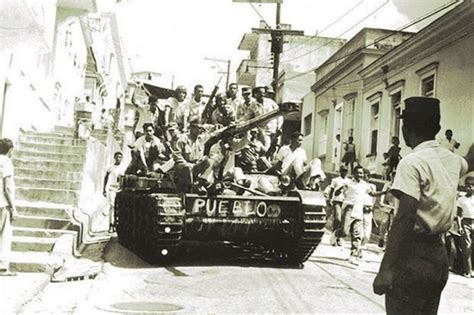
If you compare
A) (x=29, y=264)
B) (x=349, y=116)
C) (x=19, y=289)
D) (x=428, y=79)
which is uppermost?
(x=428, y=79)

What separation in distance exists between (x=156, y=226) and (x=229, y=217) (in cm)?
123

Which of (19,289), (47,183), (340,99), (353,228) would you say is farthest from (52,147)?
(340,99)

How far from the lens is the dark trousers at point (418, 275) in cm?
331

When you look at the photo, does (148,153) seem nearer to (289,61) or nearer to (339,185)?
(339,185)

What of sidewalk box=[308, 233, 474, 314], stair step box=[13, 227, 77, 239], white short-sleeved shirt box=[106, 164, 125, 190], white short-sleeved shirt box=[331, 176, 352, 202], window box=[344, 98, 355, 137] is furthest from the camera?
window box=[344, 98, 355, 137]

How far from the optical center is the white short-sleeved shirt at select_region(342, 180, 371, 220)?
39.9ft

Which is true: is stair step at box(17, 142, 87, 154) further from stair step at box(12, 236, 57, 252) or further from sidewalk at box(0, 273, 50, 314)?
sidewalk at box(0, 273, 50, 314)

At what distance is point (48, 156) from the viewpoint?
46.7 ft

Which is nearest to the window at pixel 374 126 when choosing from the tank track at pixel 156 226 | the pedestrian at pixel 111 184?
the pedestrian at pixel 111 184

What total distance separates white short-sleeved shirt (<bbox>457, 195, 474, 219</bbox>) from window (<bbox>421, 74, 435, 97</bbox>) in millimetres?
6811

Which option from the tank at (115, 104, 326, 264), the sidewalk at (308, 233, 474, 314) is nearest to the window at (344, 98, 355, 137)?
the sidewalk at (308, 233, 474, 314)

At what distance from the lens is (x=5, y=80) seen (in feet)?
44.2

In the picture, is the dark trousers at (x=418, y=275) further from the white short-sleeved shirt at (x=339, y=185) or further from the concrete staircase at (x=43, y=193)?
the white short-sleeved shirt at (x=339, y=185)

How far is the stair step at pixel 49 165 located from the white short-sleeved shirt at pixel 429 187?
36.7 feet
